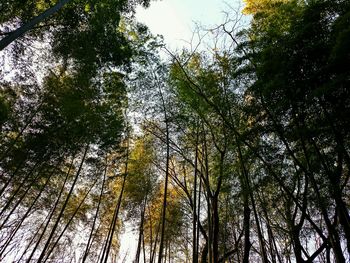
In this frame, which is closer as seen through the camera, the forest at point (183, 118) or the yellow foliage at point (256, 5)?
the forest at point (183, 118)

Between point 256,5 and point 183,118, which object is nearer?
point 256,5

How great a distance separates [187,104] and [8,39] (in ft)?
14.2

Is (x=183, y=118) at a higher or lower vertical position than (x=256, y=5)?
lower

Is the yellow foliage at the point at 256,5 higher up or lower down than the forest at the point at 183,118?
higher up

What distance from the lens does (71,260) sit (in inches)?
372

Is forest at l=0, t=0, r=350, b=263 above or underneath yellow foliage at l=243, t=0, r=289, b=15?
underneath

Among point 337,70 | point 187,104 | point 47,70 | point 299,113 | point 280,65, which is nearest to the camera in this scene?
point 337,70

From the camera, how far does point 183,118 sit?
6738 mm

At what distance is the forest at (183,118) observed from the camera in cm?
400

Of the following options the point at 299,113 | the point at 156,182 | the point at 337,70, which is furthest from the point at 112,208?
the point at 337,70

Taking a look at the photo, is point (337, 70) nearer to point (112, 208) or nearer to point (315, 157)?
point (315, 157)

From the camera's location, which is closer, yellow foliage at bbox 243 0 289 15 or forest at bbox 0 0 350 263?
forest at bbox 0 0 350 263

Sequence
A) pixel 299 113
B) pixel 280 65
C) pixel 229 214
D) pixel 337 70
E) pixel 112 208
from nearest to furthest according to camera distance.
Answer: pixel 337 70 → pixel 280 65 → pixel 299 113 → pixel 229 214 → pixel 112 208

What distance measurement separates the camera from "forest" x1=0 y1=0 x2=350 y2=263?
13.1 ft
